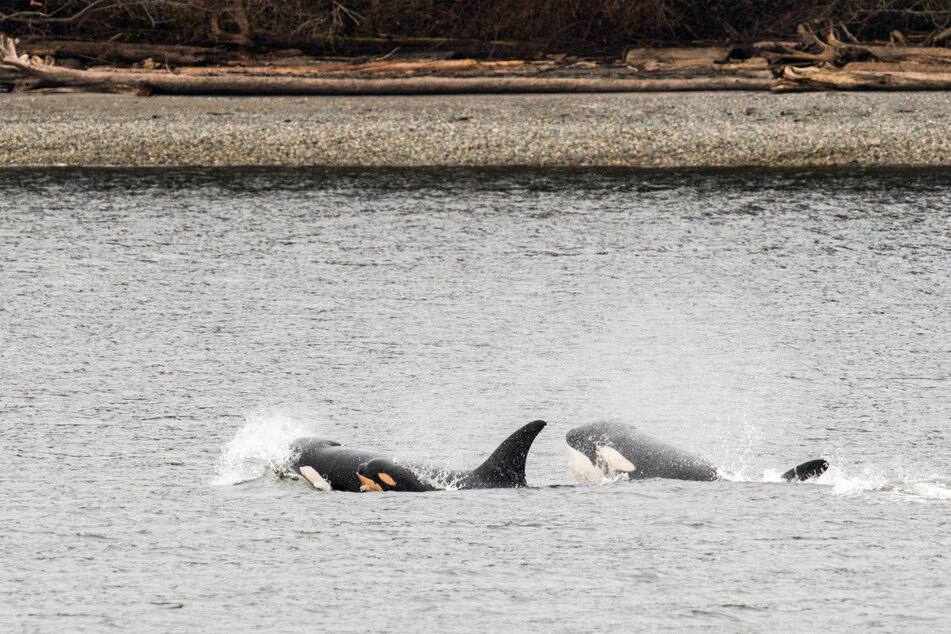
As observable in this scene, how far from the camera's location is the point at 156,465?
1234cm

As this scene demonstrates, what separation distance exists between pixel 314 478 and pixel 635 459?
271 cm

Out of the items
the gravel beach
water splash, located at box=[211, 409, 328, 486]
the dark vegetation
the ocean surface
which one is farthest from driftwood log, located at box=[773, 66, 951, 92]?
water splash, located at box=[211, 409, 328, 486]

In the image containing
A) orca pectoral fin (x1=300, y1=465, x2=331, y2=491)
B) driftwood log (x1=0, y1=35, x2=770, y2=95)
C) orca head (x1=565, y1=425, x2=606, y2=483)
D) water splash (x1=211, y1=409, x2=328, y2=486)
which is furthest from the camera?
driftwood log (x1=0, y1=35, x2=770, y2=95)

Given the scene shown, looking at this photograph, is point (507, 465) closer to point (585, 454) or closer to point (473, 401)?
point (585, 454)

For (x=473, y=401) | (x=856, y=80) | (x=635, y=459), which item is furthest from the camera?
(x=856, y=80)

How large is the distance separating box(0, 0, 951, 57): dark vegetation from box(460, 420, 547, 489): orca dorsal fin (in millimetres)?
30785

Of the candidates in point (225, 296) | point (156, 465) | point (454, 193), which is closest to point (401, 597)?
point (156, 465)

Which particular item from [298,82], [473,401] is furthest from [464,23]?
[473,401]

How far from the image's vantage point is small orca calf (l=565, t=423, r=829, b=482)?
11.4m

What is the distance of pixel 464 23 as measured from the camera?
143 ft

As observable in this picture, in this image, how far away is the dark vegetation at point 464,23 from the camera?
41.0 meters

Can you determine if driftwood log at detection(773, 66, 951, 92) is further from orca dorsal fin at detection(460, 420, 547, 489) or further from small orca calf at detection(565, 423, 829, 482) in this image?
orca dorsal fin at detection(460, 420, 547, 489)

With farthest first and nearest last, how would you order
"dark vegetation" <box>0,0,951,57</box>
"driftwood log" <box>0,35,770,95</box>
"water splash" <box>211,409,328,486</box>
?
"dark vegetation" <box>0,0,951,57</box> → "driftwood log" <box>0,35,770,95</box> → "water splash" <box>211,409,328,486</box>

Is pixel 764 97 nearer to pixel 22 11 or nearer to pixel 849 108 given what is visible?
pixel 849 108
